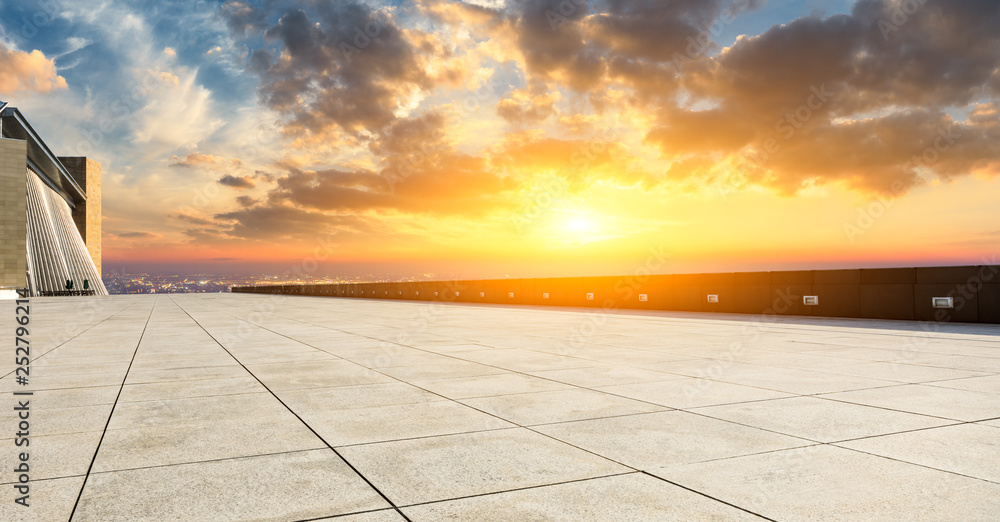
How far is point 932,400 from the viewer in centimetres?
607

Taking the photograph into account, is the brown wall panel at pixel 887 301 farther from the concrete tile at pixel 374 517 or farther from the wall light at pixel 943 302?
the concrete tile at pixel 374 517

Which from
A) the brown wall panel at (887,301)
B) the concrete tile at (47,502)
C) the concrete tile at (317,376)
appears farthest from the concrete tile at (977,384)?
the brown wall panel at (887,301)

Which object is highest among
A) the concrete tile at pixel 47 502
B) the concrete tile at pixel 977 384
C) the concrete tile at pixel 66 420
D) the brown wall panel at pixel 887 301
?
the brown wall panel at pixel 887 301

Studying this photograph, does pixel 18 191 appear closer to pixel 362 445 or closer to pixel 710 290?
pixel 710 290

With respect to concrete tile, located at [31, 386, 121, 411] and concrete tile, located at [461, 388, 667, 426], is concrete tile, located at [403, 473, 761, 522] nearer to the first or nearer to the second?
concrete tile, located at [461, 388, 667, 426]

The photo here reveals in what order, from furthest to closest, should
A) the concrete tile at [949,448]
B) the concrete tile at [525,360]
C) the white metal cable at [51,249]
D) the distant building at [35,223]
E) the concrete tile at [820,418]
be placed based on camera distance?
the white metal cable at [51,249], the distant building at [35,223], the concrete tile at [525,360], the concrete tile at [820,418], the concrete tile at [949,448]

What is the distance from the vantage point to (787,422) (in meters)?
5.19

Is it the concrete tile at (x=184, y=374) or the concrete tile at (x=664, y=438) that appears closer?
the concrete tile at (x=664, y=438)

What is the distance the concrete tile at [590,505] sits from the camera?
3219mm

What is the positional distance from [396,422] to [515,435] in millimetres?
1122

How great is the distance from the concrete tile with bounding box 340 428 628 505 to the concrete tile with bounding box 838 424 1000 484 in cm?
201

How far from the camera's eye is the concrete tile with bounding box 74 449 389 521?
3.31 metres

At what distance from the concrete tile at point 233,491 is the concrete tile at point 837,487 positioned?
2.02 m

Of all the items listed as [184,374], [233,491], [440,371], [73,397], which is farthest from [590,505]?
[184,374]
